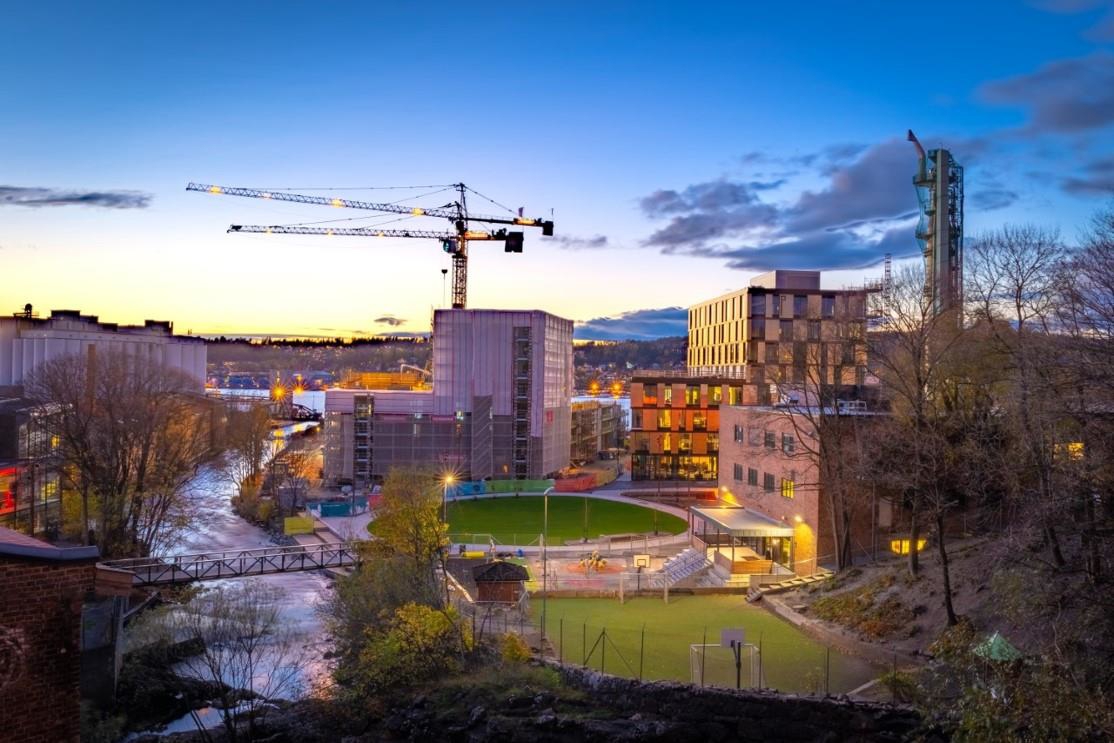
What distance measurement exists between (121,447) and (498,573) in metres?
19.7

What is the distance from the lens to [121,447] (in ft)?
114

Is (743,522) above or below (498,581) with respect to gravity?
above

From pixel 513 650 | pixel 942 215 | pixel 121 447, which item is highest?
pixel 942 215

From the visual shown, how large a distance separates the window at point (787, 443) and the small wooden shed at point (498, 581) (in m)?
15.7

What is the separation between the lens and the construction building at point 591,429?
255 ft

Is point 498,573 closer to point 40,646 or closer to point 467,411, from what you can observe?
point 40,646

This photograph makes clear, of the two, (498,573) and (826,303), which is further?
(826,303)

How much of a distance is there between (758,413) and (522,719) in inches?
972

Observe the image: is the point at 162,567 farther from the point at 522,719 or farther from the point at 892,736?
the point at 892,736

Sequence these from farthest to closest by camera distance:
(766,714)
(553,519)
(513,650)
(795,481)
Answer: (553,519) → (795,481) → (513,650) → (766,714)


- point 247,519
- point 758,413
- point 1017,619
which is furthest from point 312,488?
point 1017,619

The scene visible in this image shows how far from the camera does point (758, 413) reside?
1558 inches

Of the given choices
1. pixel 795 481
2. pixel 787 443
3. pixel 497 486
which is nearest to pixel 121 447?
pixel 497 486

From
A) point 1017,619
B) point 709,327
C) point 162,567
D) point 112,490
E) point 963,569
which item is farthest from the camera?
point 709,327
